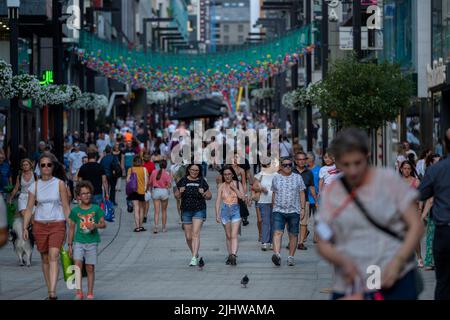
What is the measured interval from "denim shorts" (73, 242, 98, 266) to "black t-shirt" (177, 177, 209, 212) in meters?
4.19

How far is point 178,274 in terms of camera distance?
52.7ft

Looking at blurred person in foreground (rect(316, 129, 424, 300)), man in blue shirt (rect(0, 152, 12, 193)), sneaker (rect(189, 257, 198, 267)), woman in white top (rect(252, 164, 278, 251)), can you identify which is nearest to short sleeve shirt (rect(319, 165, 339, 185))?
woman in white top (rect(252, 164, 278, 251))

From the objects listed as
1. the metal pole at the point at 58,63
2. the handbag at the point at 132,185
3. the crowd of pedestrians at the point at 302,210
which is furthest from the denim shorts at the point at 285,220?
the metal pole at the point at 58,63

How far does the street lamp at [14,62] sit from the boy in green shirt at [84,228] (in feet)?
38.9

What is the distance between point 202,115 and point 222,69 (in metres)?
8.04

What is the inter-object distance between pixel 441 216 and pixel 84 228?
4406 mm

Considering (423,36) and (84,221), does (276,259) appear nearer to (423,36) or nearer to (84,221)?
(84,221)

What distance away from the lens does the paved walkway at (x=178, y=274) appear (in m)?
13.9

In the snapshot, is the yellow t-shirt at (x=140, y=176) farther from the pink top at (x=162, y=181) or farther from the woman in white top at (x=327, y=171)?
the woman in white top at (x=327, y=171)

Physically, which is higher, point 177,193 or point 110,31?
point 110,31

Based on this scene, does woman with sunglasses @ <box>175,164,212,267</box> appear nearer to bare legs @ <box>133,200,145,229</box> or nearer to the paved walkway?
the paved walkway
